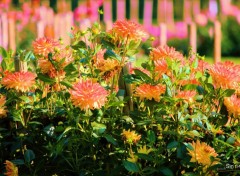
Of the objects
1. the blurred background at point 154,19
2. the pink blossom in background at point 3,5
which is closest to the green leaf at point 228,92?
the blurred background at point 154,19

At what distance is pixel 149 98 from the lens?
1.75m

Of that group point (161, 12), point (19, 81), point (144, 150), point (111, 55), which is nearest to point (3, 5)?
point (161, 12)

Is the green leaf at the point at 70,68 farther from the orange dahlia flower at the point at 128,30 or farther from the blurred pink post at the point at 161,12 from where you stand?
the blurred pink post at the point at 161,12

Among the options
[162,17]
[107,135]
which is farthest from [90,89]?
[162,17]

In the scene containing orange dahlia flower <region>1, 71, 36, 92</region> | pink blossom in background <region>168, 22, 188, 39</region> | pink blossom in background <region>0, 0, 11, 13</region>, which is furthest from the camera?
pink blossom in background <region>168, 22, 188, 39</region>

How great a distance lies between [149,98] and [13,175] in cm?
52

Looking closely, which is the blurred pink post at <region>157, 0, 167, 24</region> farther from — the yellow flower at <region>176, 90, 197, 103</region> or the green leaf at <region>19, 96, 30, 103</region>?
the yellow flower at <region>176, 90, 197, 103</region>

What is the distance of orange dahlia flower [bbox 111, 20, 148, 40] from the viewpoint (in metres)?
1.79

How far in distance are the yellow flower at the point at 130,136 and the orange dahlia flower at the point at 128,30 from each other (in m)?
0.28

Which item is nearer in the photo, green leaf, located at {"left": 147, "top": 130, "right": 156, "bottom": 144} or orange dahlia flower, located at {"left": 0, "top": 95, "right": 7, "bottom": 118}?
green leaf, located at {"left": 147, "top": 130, "right": 156, "bottom": 144}

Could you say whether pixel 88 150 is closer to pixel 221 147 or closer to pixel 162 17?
pixel 221 147

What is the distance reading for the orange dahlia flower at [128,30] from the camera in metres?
1.79

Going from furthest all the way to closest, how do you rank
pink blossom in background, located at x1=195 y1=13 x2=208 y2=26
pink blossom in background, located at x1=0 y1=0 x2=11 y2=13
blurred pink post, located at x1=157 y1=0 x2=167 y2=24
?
blurred pink post, located at x1=157 y1=0 x2=167 y2=24 < pink blossom in background, located at x1=195 y1=13 x2=208 y2=26 < pink blossom in background, located at x1=0 y1=0 x2=11 y2=13

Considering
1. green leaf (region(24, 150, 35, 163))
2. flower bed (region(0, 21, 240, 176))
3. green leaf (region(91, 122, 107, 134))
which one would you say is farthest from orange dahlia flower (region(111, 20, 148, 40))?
green leaf (region(24, 150, 35, 163))
